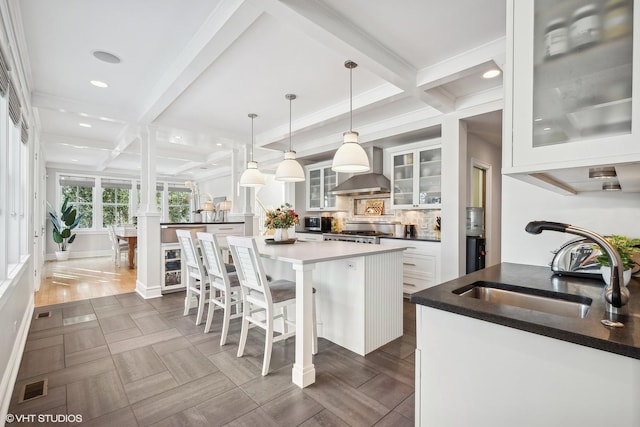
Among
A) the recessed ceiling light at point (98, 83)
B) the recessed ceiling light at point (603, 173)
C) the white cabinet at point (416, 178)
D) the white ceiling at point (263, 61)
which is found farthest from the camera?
the white cabinet at point (416, 178)

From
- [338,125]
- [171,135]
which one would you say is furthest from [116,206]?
[338,125]

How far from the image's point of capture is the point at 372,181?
4.86m

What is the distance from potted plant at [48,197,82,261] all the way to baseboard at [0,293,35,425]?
18.7 feet

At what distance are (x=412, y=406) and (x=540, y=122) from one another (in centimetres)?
169

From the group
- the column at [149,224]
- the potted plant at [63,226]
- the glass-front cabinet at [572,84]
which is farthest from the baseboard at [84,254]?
the glass-front cabinet at [572,84]

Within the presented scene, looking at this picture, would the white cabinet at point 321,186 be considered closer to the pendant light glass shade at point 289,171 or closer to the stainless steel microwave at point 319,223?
the stainless steel microwave at point 319,223

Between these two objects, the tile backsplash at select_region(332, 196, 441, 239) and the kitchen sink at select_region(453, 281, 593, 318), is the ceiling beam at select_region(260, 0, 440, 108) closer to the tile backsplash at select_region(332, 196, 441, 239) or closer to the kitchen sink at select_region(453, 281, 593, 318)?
the kitchen sink at select_region(453, 281, 593, 318)

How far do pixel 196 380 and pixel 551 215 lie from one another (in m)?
2.55

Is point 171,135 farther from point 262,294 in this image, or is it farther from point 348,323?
point 348,323

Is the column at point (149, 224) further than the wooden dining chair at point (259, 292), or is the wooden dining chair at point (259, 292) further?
the column at point (149, 224)

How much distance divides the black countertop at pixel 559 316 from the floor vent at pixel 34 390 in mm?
2452

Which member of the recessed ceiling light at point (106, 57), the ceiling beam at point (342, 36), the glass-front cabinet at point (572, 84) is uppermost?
the recessed ceiling light at point (106, 57)

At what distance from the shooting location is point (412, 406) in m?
1.84

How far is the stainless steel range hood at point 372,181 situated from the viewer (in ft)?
15.9
